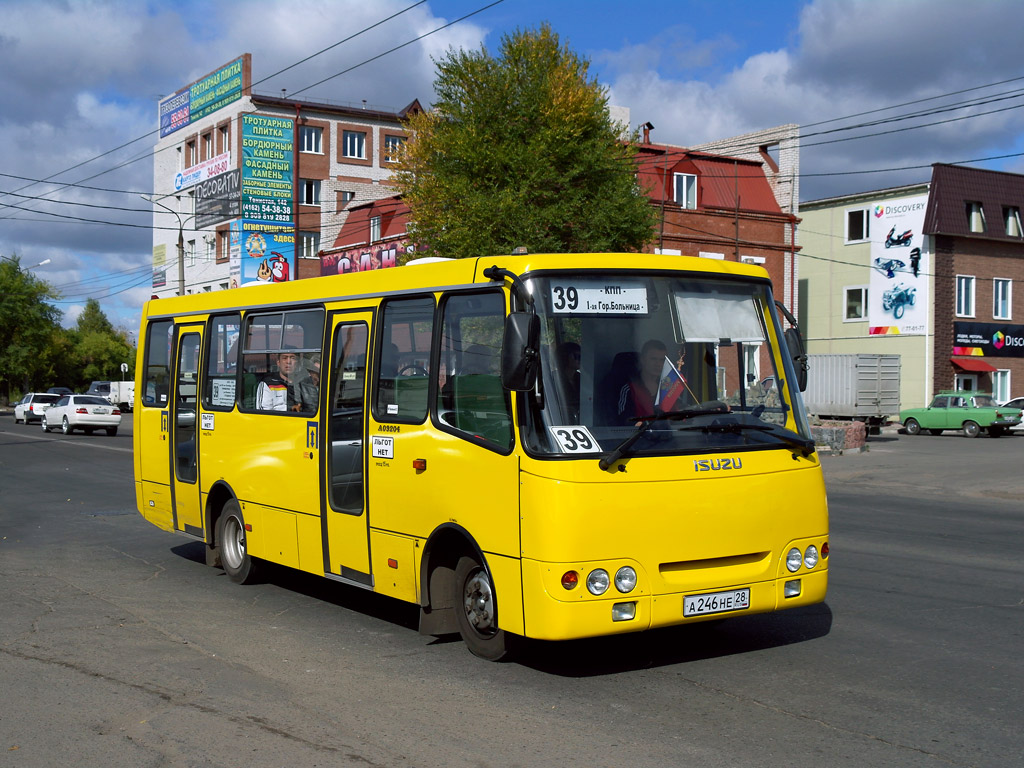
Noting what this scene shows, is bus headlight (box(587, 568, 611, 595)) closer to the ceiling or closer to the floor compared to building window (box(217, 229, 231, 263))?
closer to the floor

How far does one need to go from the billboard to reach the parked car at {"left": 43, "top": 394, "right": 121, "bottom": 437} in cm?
2857

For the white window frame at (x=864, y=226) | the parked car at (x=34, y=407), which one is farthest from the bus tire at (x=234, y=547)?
→ the parked car at (x=34, y=407)

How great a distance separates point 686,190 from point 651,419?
135 ft

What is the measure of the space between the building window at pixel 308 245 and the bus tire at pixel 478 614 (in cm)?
6018

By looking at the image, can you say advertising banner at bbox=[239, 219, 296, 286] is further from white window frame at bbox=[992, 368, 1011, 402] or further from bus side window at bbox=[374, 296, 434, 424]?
bus side window at bbox=[374, 296, 434, 424]

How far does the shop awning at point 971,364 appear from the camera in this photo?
48844mm

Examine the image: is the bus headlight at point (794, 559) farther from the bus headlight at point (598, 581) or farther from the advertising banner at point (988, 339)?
the advertising banner at point (988, 339)

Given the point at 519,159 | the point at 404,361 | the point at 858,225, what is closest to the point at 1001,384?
the point at 858,225

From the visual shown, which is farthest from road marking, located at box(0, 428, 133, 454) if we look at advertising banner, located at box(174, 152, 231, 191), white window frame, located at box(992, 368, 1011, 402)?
white window frame, located at box(992, 368, 1011, 402)

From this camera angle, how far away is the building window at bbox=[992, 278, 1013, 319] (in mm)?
50844

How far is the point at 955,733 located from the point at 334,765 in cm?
300

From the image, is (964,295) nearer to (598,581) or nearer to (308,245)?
(308,245)

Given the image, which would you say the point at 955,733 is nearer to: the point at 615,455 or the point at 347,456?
the point at 615,455

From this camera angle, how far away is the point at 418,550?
7234 millimetres
